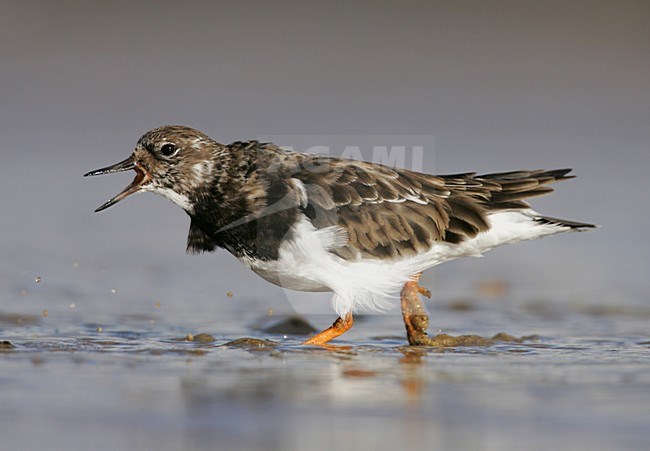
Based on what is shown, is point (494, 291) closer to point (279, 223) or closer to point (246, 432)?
point (279, 223)

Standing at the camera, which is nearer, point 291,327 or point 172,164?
point 172,164

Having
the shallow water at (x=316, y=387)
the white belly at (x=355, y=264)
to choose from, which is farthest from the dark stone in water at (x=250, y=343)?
the white belly at (x=355, y=264)

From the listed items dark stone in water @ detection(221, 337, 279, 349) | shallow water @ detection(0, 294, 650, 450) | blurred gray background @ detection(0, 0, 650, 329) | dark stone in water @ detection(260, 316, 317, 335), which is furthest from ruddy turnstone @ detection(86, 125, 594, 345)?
blurred gray background @ detection(0, 0, 650, 329)

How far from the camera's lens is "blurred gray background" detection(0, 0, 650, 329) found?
27.1ft

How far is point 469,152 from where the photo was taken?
11.7 m

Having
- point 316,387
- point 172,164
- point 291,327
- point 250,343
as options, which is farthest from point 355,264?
point 316,387

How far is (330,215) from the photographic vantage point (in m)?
6.25

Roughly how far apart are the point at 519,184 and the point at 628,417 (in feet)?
8.35

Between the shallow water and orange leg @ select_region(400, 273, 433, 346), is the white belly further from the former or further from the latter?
the shallow water

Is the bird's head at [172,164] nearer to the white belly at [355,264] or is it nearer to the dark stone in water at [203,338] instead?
the white belly at [355,264]

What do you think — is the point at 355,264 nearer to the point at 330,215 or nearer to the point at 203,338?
the point at 330,215

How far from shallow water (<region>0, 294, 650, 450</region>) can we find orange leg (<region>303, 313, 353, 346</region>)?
117 mm

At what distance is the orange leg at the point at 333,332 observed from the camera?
628 cm

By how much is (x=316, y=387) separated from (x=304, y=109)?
8.16 metres
